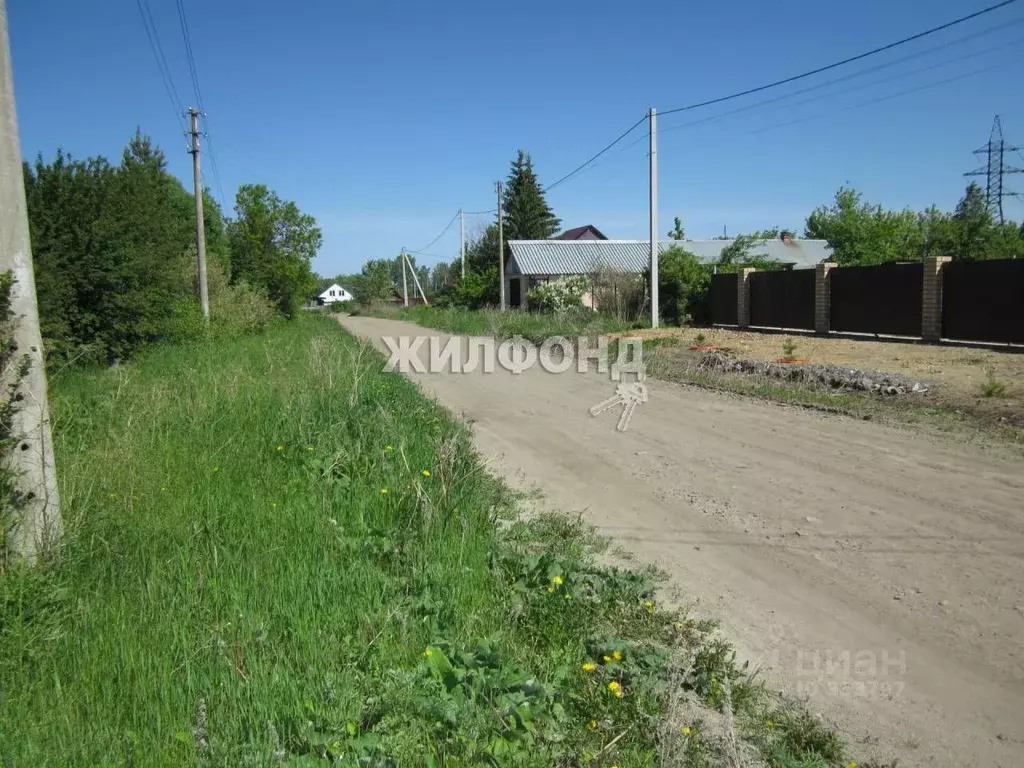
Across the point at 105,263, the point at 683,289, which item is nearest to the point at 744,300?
the point at 683,289

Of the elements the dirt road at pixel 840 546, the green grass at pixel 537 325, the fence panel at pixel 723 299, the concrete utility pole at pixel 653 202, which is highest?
the concrete utility pole at pixel 653 202

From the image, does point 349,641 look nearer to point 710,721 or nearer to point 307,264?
point 710,721

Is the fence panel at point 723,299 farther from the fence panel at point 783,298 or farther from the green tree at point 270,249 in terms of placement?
the green tree at point 270,249

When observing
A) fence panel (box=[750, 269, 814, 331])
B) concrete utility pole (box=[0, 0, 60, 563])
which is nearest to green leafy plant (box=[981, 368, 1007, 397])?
concrete utility pole (box=[0, 0, 60, 563])

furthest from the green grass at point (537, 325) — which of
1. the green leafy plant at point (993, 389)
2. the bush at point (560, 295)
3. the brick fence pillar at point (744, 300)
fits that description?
the green leafy plant at point (993, 389)

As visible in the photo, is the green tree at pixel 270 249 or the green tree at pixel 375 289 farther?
the green tree at pixel 375 289

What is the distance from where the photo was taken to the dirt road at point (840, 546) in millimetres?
3275

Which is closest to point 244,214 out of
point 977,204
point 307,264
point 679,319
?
point 307,264

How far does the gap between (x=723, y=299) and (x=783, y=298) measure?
3259 millimetres

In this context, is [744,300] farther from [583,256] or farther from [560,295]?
[583,256]

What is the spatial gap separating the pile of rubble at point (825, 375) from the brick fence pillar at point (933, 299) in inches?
212

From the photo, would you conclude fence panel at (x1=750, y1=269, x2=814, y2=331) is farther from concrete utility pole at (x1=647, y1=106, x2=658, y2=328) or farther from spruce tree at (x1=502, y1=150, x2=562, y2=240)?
spruce tree at (x1=502, y1=150, x2=562, y2=240)

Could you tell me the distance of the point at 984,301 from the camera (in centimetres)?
1527

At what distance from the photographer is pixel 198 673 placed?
2.95 meters
